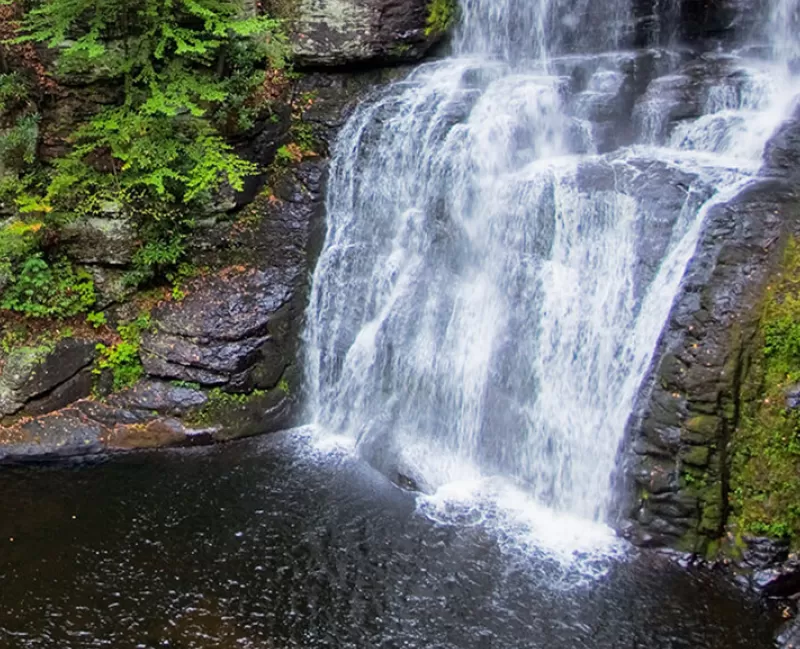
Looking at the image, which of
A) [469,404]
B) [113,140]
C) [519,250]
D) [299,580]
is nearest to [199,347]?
[113,140]

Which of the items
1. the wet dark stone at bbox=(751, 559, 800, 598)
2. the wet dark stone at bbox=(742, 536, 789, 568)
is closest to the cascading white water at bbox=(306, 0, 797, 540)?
the wet dark stone at bbox=(742, 536, 789, 568)

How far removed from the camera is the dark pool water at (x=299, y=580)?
23.4ft

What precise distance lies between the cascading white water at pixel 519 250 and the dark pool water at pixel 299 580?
3.86ft

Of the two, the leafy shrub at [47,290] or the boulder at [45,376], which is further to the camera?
the leafy shrub at [47,290]

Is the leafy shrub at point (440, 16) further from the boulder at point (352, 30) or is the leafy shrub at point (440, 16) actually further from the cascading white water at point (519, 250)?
the cascading white water at point (519, 250)

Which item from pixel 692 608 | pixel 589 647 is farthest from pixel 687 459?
pixel 589 647

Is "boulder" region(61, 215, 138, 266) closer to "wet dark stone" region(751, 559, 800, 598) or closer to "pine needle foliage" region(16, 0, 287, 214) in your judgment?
"pine needle foliage" region(16, 0, 287, 214)

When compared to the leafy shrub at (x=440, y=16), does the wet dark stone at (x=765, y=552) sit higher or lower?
lower

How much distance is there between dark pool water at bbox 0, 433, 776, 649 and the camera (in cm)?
712

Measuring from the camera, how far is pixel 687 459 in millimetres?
8016

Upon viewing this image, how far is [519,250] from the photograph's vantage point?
10.0 meters

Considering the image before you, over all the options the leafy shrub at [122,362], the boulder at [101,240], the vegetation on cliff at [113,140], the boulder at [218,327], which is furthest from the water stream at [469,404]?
the boulder at [101,240]

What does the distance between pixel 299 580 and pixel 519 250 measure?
5.05 meters

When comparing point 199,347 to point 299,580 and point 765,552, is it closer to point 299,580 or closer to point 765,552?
point 299,580
